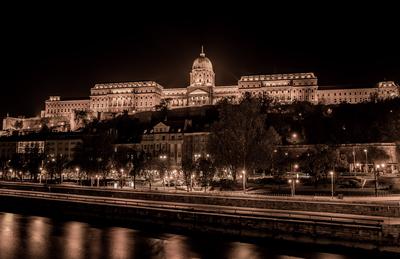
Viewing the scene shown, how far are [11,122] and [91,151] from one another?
138 m

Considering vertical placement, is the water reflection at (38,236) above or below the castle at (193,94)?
below

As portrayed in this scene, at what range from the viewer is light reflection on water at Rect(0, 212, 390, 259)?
28.1 m

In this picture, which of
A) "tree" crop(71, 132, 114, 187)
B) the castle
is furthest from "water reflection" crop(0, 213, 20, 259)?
the castle

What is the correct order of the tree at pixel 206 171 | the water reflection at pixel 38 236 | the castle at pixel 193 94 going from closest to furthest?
1. the water reflection at pixel 38 236
2. the tree at pixel 206 171
3. the castle at pixel 193 94

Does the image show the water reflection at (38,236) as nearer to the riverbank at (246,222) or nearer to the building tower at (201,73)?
the riverbank at (246,222)

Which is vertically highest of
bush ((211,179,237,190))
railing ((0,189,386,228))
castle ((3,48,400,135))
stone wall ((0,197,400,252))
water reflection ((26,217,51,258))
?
castle ((3,48,400,135))

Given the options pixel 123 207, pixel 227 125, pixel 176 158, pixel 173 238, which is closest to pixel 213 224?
pixel 173 238

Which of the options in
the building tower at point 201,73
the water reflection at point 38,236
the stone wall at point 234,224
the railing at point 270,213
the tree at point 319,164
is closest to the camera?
the stone wall at point 234,224

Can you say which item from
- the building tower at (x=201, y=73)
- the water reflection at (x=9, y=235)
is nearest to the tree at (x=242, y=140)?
the water reflection at (x=9, y=235)

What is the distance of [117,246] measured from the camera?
1227 inches

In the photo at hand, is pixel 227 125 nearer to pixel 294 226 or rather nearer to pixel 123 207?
pixel 123 207

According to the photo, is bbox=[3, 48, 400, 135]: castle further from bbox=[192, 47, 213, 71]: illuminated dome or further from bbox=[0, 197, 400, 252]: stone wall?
bbox=[0, 197, 400, 252]: stone wall

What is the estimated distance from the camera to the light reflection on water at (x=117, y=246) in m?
28.1

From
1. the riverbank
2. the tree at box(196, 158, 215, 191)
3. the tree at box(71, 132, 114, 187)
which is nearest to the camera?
the riverbank
